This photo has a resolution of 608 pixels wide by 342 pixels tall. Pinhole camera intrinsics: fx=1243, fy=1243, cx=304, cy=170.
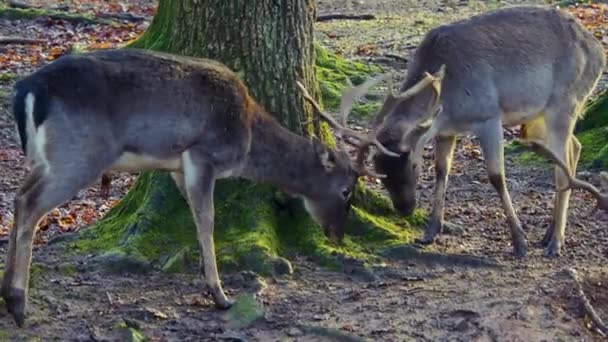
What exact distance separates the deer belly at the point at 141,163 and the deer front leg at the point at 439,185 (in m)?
2.15

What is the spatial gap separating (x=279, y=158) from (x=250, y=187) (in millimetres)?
533

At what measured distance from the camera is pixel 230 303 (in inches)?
299

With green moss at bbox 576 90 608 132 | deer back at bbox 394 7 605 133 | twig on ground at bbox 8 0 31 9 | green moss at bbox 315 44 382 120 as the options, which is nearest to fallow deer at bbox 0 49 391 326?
deer back at bbox 394 7 605 133

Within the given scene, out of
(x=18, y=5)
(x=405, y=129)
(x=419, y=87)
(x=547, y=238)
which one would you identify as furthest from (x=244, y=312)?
(x=18, y=5)

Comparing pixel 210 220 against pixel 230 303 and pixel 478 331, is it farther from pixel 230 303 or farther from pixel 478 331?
pixel 478 331

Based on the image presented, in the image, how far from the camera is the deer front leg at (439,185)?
9.17 meters

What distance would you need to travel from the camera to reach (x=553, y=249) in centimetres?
912

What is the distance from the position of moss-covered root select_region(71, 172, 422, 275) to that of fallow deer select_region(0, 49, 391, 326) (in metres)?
0.33

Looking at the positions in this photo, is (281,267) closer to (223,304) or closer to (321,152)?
(223,304)

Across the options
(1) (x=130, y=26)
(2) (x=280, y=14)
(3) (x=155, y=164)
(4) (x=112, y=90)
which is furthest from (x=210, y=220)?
(1) (x=130, y=26)

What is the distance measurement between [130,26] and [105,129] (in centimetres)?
1347

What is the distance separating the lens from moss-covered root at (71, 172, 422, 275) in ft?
27.2

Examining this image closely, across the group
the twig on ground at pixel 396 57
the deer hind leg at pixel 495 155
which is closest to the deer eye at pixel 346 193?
the deer hind leg at pixel 495 155

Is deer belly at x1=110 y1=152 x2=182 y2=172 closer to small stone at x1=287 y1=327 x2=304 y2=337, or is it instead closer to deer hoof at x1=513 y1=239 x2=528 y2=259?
small stone at x1=287 y1=327 x2=304 y2=337
